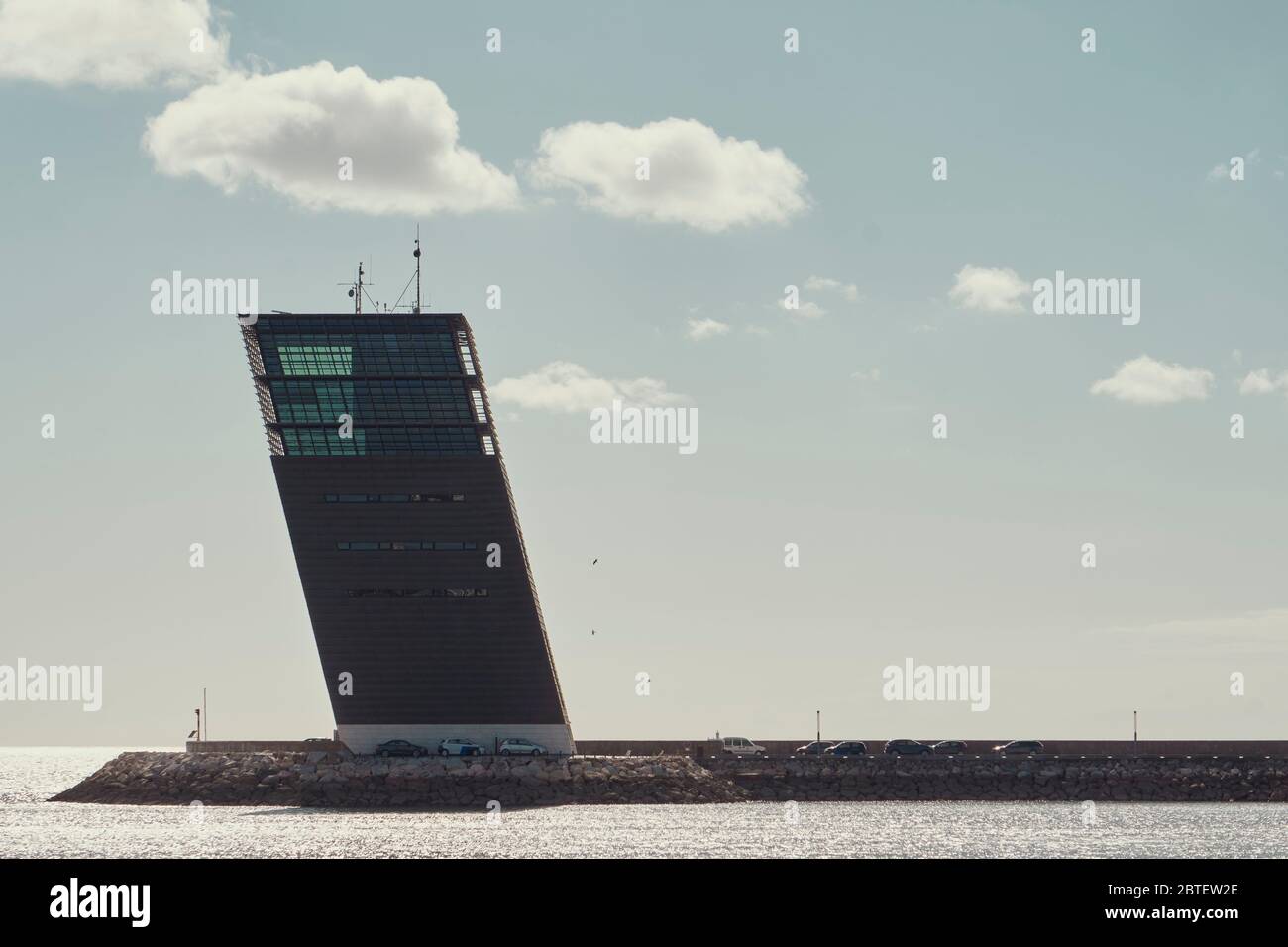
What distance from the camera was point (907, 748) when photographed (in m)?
176

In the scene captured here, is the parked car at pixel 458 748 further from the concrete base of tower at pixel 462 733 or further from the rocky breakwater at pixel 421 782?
the rocky breakwater at pixel 421 782

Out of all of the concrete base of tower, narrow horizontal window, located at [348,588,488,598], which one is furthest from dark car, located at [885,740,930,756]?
narrow horizontal window, located at [348,588,488,598]

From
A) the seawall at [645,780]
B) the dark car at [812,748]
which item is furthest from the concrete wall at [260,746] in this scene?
the dark car at [812,748]

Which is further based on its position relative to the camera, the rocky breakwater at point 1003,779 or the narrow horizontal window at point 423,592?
the rocky breakwater at point 1003,779

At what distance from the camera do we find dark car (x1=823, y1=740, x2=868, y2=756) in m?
174

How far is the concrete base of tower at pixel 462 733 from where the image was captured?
160875mm

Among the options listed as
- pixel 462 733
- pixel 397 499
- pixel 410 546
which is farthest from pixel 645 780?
pixel 397 499

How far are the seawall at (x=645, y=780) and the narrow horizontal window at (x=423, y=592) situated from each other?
47.8 feet

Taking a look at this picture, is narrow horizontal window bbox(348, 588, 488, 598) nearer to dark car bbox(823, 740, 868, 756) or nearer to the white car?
the white car

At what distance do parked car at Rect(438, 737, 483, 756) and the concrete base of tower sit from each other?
0.54 metres

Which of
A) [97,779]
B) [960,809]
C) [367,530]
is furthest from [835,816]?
[97,779]
